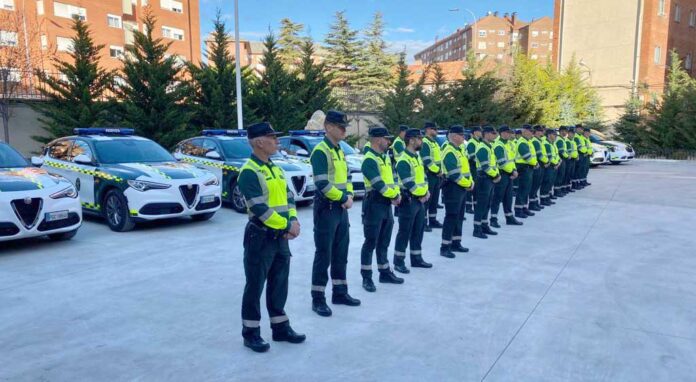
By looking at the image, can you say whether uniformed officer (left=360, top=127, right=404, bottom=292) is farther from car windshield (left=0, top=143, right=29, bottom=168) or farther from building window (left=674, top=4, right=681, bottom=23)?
building window (left=674, top=4, right=681, bottom=23)

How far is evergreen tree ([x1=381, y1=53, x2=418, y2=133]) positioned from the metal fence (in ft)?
46.1

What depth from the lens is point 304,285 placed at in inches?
241

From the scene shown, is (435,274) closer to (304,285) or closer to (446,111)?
(304,285)

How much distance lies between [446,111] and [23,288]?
2078cm

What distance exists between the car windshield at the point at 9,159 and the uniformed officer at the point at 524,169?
29.1ft

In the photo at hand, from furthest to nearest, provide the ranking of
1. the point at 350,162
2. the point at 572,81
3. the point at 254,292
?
the point at 572,81, the point at 350,162, the point at 254,292

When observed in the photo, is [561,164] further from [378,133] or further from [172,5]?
[172,5]

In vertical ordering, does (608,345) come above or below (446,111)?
below

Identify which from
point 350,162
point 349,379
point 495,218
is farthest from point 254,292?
point 350,162

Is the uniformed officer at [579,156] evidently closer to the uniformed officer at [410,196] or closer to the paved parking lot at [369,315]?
the paved parking lot at [369,315]

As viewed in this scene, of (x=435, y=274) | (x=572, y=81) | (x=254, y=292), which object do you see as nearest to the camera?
(x=254, y=292)

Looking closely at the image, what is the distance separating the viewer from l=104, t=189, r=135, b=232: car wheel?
8820mm

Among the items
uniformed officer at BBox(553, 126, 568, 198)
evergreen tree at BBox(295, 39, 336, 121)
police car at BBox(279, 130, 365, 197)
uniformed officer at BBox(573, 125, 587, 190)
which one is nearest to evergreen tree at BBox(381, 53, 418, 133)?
evergreen tree at BBox(295, 39, 336, 121)

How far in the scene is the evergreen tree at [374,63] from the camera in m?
42.6
